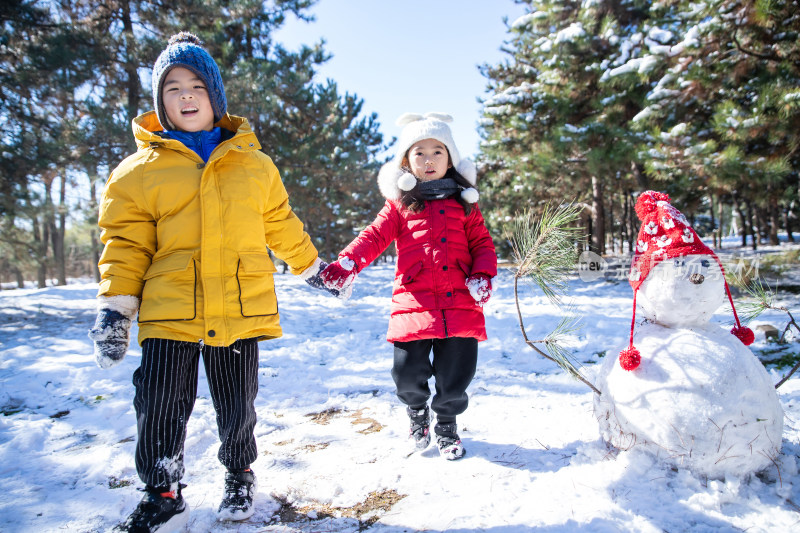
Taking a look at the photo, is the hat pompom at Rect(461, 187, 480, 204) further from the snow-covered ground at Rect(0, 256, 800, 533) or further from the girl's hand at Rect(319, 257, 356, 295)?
the snow-covered ground at Rect(0, 256, 800, 533)

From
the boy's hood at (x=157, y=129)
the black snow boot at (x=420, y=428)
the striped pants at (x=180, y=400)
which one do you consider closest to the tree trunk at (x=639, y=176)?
the black snow boot at (x=420, y=428)

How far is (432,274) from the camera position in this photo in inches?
90.6

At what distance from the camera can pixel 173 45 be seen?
1958mm

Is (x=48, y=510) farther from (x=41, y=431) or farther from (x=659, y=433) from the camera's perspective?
(x=659, y=433)

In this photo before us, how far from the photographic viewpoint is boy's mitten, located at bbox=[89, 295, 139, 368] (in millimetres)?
1585

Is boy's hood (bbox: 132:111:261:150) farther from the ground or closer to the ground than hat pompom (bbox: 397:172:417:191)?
farther from the ground

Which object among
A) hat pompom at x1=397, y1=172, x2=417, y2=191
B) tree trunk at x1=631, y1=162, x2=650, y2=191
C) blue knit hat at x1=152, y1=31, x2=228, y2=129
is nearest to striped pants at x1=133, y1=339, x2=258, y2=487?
blue knit hat at x1=152, y1=31, x2=228, y2=129

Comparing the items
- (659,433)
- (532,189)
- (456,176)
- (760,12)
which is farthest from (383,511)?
(532,189)

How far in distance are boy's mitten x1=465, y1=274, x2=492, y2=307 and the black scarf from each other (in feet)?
1.70

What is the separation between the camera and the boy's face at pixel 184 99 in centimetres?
189

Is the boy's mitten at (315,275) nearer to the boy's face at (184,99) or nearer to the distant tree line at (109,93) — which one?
the boy's face at (184,99)

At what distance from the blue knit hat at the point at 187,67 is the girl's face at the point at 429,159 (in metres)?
1.09

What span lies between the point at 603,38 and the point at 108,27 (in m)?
9.28

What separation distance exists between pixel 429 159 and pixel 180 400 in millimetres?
1772
